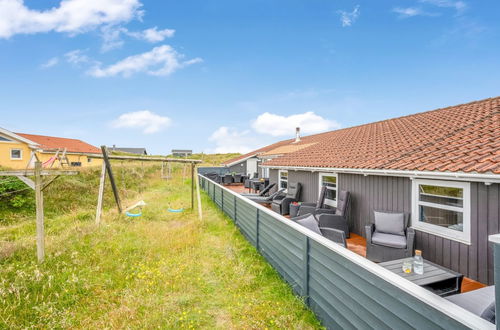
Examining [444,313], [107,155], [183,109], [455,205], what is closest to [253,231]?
[455,205]

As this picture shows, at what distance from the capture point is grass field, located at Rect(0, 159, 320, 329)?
345 centimetres

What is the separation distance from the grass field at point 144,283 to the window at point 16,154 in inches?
986

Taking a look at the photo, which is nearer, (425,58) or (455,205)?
(455,205)

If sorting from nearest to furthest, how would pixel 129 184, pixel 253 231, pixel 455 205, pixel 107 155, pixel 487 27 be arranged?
pixel 455 205 < pixel 253 231 < pixel 107 155 < pixel 487 27 < pixel 129 184

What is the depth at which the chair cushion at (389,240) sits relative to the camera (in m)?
4.84

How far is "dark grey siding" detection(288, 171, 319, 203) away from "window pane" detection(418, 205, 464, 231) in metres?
4.14

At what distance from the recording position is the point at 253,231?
6191mm

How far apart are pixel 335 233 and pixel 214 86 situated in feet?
69.7

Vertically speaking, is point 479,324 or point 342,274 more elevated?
point 479,324

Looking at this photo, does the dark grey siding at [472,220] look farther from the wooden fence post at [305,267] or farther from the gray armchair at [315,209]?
the wooden fence post at [305,267]

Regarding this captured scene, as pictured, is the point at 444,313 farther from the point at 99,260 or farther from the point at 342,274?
the point at 99,260

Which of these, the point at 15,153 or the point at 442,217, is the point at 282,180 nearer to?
the point at 442,217

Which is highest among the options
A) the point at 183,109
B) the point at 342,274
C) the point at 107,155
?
the point at 183,109

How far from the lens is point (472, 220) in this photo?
429cm
